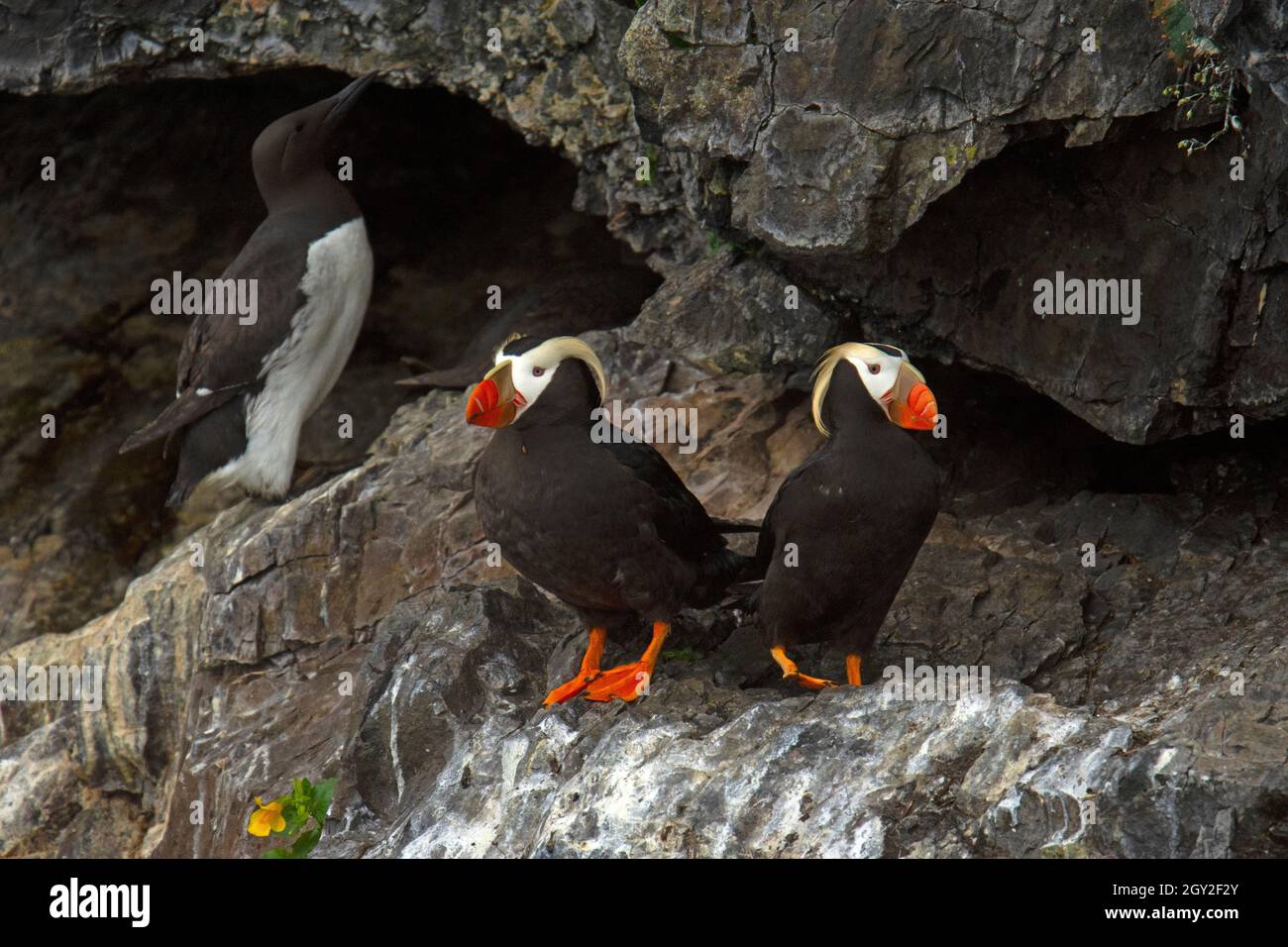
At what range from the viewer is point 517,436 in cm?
527

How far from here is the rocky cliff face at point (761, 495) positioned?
4570 mm

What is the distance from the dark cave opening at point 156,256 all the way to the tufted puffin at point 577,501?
367cm

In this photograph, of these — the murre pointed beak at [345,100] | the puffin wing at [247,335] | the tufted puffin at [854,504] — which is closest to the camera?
the tufted puffin at [854,504]

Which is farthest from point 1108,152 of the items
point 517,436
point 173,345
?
point 173,345

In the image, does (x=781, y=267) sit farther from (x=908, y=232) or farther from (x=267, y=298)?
(x=267, y=298)

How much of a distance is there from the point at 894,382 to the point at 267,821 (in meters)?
2.76

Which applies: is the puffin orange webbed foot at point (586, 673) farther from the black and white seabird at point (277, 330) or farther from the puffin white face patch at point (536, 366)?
the black and white seabird at point (277, 330)

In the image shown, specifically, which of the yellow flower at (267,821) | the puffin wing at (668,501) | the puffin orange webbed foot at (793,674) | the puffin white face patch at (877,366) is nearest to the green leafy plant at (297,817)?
the yellow flower at (267,821)

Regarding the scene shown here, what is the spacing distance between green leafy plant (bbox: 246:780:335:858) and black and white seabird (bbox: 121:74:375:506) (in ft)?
8.01

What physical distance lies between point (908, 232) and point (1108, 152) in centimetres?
84

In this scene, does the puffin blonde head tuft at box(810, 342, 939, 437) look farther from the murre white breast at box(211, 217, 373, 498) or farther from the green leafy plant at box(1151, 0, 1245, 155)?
the murre white breast at box(211, 217, 373, 498)

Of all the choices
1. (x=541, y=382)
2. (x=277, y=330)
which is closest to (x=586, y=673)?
(x=541, y=382)

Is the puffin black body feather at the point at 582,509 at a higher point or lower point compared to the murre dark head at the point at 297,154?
lower

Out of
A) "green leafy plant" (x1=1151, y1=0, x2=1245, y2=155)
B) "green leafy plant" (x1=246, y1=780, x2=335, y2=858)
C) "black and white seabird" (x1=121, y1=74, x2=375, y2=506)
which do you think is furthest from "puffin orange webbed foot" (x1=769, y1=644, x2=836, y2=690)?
"black and white seabird" (x1=121, y1=74, x2=375, y2=506)
